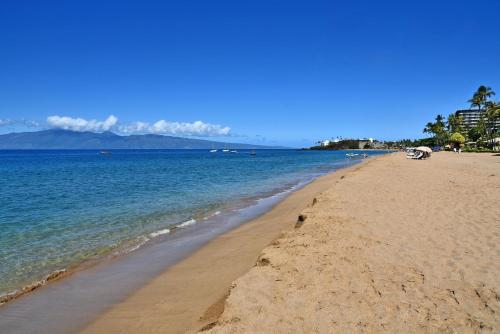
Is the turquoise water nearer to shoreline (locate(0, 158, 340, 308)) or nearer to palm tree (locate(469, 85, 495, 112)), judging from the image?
shoreline (locate(0, 158, 340, 308))

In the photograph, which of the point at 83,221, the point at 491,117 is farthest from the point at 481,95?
the point at 83,221

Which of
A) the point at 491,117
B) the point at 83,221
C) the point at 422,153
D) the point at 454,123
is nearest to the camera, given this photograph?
the point at 83,221

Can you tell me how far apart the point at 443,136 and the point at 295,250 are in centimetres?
11766

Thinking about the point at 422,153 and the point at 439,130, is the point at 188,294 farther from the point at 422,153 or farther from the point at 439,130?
the point at 439,130

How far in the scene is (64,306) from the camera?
6230 mm

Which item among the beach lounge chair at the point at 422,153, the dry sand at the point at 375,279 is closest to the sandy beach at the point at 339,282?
the dry sand at the point at 375,279

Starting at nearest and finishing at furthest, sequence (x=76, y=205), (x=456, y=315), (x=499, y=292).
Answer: (x=456, y=315) < (x=499, y=292) < (x=76, y=205)

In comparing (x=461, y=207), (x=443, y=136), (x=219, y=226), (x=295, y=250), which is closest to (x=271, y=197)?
(x=219, y=226)

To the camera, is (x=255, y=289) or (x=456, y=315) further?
(x=255, y=289)

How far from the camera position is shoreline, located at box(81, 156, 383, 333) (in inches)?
201

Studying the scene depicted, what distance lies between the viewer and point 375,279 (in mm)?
5387

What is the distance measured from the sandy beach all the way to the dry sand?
0.05 feet

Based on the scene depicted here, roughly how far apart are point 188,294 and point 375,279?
3.26 m

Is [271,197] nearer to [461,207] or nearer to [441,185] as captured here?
[441,185]
